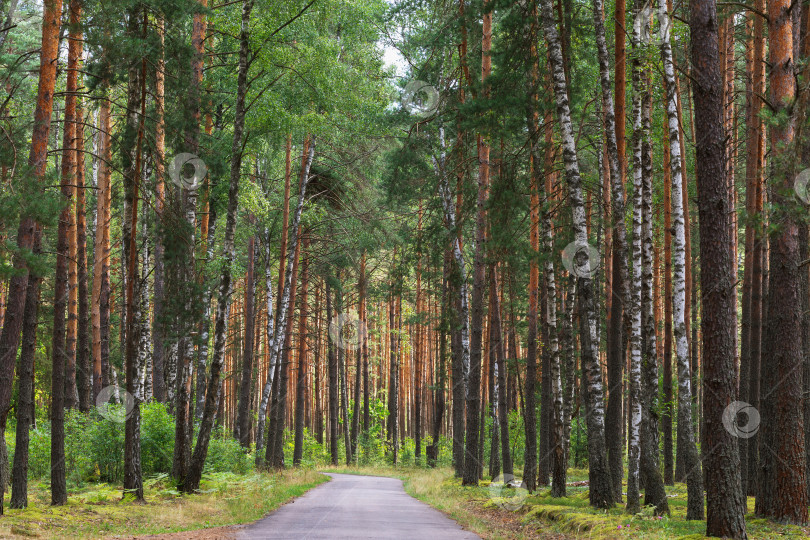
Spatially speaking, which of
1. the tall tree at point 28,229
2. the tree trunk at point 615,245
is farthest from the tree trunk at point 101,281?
the tree trunk at point 615,245

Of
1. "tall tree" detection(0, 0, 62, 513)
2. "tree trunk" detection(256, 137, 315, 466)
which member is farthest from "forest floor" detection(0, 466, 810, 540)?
"tree trunk" detection(256, 137, 315, 466)

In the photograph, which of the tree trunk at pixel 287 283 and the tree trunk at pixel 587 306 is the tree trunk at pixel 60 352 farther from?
the tree trunk at pixel 287 283

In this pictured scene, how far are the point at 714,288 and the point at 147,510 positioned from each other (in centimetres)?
1057

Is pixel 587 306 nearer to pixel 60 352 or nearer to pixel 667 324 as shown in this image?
pixel 667 324

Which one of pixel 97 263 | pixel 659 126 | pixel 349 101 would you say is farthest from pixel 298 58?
pixel 659 126

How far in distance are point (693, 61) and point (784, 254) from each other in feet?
11.9

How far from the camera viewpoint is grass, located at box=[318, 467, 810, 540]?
9016 mm

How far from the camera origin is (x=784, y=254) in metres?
10.3

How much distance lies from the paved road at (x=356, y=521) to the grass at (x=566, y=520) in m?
0.56

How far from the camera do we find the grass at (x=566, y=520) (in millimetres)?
9016

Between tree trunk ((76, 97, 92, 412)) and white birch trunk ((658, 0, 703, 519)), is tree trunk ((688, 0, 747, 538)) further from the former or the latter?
tree trunk ((76, 97, 92, 412))

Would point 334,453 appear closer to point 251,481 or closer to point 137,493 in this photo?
point 251,481

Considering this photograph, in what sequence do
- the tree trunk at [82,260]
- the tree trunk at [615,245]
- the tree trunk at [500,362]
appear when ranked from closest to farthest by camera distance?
1. the tree trunk at [615,245]
2. the tree trunk at [82,260]
3. the tree trunk at [500,362]

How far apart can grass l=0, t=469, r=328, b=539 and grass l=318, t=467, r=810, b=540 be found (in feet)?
14.1
